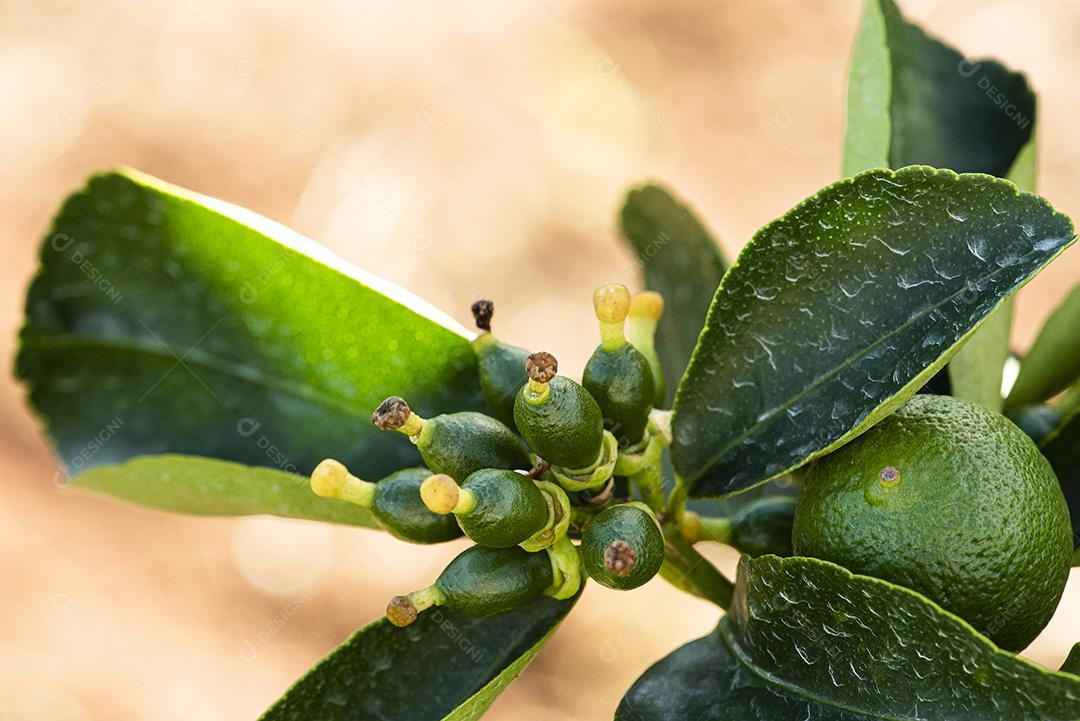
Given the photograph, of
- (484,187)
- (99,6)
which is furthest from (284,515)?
(99,6)

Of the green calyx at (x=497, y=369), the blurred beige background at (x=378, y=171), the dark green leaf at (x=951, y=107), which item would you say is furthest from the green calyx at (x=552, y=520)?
the blurred beige background at (x=378, y=171)

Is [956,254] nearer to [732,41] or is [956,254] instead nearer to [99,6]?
[732,41]

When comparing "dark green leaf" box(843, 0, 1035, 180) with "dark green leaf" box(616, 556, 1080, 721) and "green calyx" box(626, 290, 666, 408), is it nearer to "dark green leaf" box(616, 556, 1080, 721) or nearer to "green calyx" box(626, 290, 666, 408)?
"green calyx" box(626, 290, 666, 408)

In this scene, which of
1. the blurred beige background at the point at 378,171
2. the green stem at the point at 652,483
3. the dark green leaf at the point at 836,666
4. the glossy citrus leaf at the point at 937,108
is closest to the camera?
the dark green leaf at the point at 836,666

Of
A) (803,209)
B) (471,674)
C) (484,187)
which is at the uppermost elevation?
(484,187)

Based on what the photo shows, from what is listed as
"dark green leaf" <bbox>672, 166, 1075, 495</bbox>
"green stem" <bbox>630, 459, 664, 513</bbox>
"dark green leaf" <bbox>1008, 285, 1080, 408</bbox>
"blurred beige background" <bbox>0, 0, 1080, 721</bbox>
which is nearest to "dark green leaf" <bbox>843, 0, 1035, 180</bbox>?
"dark green leaf" <bbox>1008, 285, 1080, 408</bbox>

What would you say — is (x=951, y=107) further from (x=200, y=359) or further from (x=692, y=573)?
(x=200, y=359)

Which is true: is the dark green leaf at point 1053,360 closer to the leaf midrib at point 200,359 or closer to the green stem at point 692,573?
the green stem at point 692,573
